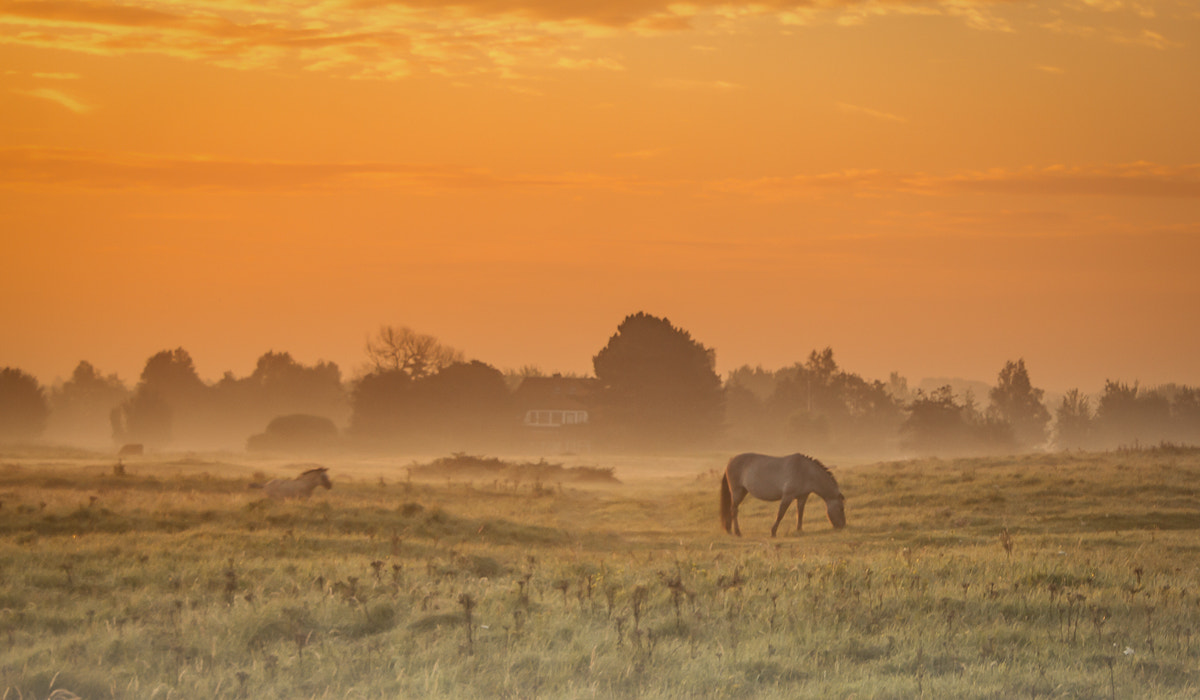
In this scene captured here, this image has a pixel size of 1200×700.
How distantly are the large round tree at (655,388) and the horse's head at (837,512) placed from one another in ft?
222

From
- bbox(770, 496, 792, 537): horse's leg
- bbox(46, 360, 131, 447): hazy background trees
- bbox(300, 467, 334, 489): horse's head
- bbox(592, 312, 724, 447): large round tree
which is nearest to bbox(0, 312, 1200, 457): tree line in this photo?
bbox(592, 312, 724, 447): large round tree

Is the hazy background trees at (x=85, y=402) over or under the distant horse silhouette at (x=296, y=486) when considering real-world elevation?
over

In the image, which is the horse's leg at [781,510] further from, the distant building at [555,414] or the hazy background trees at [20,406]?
the hazy background trees at [20,406]

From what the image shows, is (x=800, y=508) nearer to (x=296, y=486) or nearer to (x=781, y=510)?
(x=781, y=510)

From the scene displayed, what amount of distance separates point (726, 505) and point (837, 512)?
3.04 meters

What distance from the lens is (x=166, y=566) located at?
15703 millimetres

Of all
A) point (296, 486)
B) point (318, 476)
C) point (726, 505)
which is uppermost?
point (318, 476)

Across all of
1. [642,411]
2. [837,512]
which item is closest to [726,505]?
[837,512]

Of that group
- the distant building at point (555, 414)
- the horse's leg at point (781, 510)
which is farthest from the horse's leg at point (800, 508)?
the distant building at point (555, 414)

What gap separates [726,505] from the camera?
28250 mm

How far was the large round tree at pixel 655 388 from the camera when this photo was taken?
95938 millimetres

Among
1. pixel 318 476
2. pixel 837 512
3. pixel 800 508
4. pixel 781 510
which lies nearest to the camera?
pixel 781 510

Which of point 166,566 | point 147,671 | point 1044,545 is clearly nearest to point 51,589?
point 166,566

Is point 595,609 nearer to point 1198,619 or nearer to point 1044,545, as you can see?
point 1198,619
